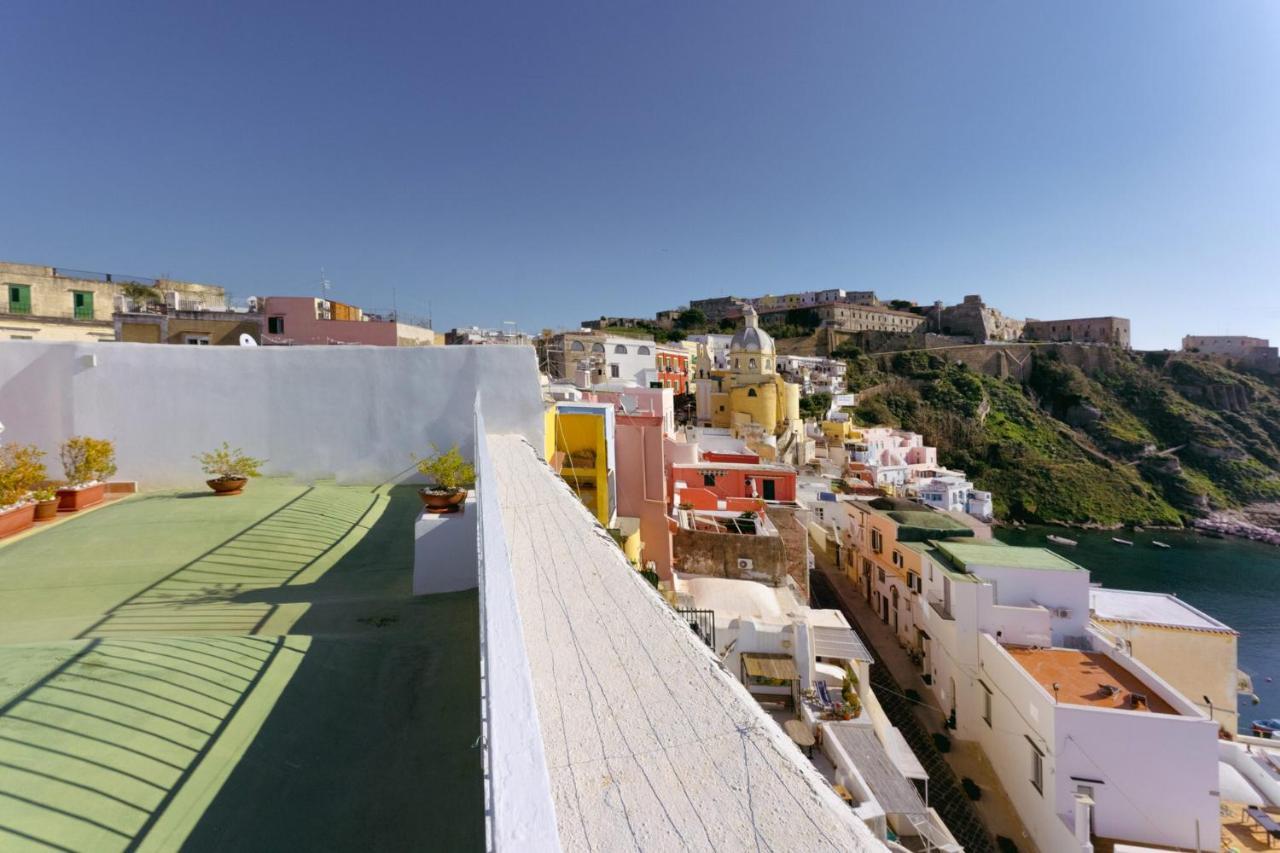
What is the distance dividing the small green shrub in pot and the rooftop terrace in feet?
45.5

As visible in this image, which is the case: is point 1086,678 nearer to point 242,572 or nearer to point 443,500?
point 443,500

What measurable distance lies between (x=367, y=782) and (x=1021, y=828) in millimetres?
12608

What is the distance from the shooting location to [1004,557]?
43.4 ft

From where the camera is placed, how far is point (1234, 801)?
33.4ft

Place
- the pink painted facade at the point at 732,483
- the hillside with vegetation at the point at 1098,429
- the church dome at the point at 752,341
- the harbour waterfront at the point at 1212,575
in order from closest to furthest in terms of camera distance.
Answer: the pink painted facade at the point at 732,483
the harbour waterfront at the point at 1212,575
the church dome at the point at 752,341
the hillside with vegetation at the point at 1098,429

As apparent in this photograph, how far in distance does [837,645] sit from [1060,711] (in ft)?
11.6

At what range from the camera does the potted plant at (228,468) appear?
5.47m

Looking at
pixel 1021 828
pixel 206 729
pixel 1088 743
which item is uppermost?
pixel 206 729

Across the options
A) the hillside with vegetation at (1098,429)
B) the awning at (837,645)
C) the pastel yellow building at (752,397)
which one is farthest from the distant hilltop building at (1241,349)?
the awning at (837,645)

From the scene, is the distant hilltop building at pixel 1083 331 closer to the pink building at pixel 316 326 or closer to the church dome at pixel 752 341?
the church dome at pixel 752 341

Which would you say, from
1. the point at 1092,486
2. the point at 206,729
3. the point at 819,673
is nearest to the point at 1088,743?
the point at 819,673

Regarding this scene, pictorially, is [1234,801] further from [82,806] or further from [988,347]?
[988,347]

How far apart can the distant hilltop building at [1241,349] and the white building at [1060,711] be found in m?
67.4

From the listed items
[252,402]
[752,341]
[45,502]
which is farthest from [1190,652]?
[752,341]
